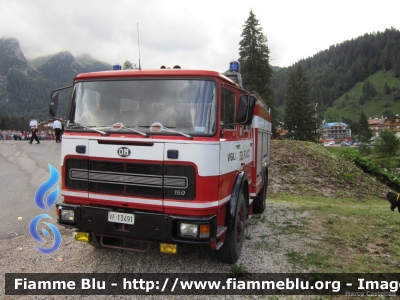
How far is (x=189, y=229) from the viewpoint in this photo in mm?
3824

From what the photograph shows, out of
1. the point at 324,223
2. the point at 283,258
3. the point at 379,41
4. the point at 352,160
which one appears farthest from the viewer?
the point at 379,41

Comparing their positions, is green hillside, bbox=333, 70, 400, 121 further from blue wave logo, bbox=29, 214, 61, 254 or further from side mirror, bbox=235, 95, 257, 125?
blue wave logo, bbox=29, 214, 61, 254

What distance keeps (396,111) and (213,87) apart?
16505 centimetres

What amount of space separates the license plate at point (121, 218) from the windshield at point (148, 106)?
106cm

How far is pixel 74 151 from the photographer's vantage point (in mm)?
4273

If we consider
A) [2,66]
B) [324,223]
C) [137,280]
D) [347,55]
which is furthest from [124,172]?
[2,66]

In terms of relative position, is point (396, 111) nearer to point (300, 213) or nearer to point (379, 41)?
point (379, 41)

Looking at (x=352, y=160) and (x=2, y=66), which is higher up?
(x=2, y=66)

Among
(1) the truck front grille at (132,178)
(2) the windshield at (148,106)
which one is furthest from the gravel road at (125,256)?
(2) the windshield at (148,106)

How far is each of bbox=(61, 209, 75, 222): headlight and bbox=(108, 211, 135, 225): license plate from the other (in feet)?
1.93

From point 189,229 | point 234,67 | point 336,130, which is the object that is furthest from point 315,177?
point 336,130

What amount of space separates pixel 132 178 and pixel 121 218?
513mm

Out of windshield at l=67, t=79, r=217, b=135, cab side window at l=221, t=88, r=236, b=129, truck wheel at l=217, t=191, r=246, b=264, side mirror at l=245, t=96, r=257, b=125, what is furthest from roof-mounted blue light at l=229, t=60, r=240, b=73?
truck wheel at l=217, t=191, r=246, b=264

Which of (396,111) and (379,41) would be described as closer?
(396,111)
